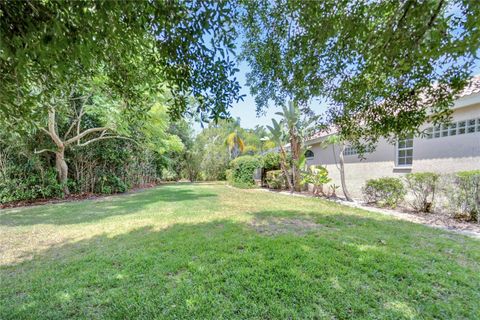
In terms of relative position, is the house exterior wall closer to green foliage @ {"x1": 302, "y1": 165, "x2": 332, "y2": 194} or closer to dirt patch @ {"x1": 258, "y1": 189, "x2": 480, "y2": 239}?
green foliage @ {"x1": 302, "y1": 165, "x2": 332, "y2": 194}

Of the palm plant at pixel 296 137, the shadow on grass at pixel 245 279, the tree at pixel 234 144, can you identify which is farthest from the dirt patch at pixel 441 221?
the tree at pixel 234 144

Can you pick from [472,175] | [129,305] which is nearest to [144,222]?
→ [129,305]

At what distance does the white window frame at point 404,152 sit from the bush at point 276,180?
6.79m

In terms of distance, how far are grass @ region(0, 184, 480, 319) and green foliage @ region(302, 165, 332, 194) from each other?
17.4ft

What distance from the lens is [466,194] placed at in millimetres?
5965

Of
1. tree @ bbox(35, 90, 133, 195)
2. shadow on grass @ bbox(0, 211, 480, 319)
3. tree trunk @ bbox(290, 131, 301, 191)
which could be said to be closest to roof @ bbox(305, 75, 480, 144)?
tree trunk @ bbox(290, 131, 301, 191)

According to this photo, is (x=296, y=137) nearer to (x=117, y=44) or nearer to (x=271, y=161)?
(x=271, y=161)

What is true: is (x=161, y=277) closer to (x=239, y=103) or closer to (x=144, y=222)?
(x=239, y=103)

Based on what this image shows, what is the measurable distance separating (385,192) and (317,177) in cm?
354

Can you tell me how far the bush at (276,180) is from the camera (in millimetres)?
14734

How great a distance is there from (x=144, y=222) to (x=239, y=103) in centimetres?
521

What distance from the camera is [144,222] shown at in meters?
6.34

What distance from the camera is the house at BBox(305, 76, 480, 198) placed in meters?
6.54

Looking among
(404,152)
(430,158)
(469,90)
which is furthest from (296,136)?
(469,90)
